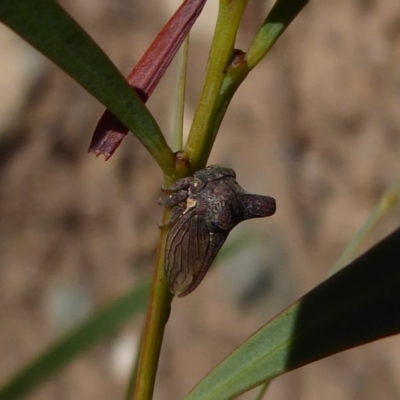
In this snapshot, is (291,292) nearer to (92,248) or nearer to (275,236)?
(275,236)

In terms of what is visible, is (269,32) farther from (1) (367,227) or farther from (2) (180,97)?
(1) (367,227)

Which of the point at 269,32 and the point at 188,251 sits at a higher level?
the point at 269,32

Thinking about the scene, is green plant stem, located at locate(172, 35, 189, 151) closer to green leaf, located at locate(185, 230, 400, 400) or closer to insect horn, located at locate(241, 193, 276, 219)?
insect horn, located at locate(241, 193, 276, 219)

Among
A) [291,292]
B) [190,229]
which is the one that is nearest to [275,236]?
[291,292]

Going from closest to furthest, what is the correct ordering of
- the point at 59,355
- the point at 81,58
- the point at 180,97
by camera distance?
1. the point at 81,58
2. the point at 180,97
3. the point at 59,355

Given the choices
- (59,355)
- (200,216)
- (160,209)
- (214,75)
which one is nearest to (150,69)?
(214,75)

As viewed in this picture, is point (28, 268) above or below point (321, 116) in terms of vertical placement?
below

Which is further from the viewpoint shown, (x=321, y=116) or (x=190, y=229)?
(x=321, y=116)
